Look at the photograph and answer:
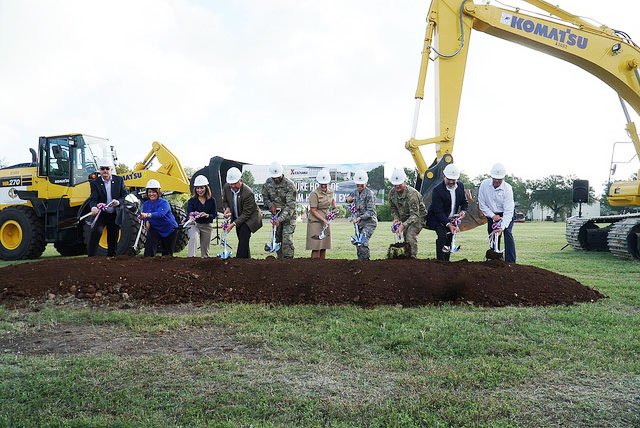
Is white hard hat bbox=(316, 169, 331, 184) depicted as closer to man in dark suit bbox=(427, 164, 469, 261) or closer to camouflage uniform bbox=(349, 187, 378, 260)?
camouflage uniform bbox=(349, 187, 378, 260)

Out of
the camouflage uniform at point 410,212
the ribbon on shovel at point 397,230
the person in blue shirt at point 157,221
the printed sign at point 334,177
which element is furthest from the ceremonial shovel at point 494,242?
the printed sign at point 334,177

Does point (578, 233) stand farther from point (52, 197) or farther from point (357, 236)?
point (52, 197)

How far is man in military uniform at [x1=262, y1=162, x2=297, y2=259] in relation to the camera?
30.7ft

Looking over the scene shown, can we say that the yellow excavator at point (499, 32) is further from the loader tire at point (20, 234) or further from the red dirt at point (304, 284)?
the loader tire at point (20, 234)

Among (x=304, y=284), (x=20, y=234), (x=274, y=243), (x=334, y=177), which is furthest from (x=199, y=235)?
(x=334, y=177)

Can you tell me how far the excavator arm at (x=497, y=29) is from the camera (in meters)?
11.3

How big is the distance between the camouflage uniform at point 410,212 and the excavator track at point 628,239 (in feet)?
20.0

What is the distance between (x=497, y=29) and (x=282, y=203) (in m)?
6.31

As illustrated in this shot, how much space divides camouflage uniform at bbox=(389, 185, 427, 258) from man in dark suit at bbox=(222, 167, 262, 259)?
2.46m

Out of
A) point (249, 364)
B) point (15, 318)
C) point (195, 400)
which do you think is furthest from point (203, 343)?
point (15, 318)

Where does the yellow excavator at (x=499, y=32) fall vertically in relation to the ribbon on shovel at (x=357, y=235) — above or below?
above

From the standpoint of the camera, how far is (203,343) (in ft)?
16.3

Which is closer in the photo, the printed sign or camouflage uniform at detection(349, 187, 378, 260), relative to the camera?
camouflage uniform at detection(349, 187, 378, 260)

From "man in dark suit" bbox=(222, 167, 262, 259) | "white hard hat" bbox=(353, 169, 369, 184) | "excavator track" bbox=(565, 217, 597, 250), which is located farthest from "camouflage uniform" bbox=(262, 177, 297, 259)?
"excavator track" bbox=(565, 217, 597, 250)
